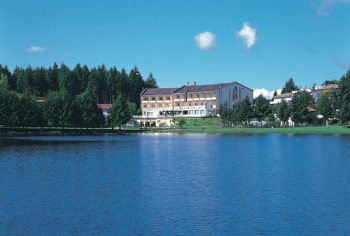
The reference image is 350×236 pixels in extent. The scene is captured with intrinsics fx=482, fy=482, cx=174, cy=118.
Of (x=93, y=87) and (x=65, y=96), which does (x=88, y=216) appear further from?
(x=93, y=87)

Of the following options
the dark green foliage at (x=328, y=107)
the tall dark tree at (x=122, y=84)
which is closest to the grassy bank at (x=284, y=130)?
the dark green foliage at (x=328, y=107)

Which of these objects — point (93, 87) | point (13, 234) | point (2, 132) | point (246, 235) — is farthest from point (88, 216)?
point (93, 87)

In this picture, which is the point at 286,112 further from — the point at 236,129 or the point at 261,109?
the point at 236,129

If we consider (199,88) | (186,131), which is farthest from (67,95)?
(199,88)

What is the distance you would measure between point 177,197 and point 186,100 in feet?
455

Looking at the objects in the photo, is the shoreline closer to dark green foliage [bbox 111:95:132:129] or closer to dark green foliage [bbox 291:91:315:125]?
dark green foliage [bbox 111:95:132:129]

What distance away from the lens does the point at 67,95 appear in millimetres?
131000

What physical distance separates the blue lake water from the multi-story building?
363ft

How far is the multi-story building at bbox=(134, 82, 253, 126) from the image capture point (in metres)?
160

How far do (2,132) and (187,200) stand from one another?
9696 cm

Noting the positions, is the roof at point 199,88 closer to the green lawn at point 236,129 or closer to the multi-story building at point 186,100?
the multi-story building at point 186,100

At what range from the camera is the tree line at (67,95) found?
392 ft

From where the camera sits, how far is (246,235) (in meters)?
20.2

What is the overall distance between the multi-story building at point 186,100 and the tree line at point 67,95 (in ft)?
20.1
